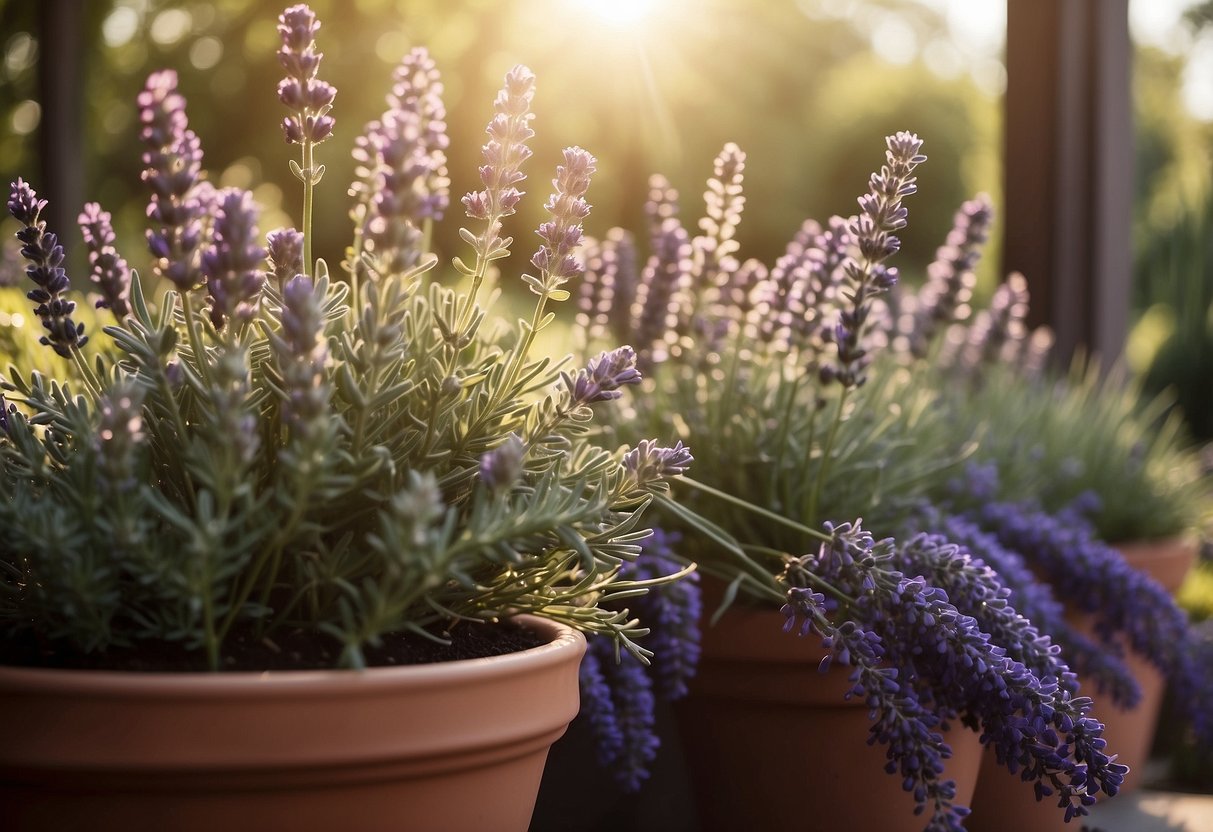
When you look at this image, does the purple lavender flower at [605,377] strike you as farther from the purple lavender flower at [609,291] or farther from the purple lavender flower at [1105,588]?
the purple lavender flower at [1105,588]

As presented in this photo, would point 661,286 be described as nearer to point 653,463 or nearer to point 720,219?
point 720,219

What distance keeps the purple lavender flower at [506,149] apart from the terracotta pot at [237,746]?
1.32ft

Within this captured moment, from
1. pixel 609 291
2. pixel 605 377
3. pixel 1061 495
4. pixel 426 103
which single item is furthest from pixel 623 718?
pixel 1061 495

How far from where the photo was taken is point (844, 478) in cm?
162

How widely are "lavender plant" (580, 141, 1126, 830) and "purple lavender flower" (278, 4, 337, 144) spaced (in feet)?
1.84

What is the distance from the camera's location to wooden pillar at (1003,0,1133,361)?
3049mm

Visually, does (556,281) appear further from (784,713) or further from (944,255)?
(944,255)

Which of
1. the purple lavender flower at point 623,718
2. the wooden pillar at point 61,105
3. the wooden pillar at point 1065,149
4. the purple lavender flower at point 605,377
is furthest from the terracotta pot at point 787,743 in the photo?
the wooden pillar at point 61,105

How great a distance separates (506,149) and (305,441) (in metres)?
0.36

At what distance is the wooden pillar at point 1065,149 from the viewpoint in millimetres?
3049

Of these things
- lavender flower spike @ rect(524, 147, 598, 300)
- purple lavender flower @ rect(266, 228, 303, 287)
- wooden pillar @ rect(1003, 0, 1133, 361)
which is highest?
wooden pillar @ rect(1003, 0, 1133, 361)

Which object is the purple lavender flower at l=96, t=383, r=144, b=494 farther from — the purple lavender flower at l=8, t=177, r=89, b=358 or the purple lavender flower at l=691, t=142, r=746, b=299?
the purple lavender flower at l=691, t=142, r=746, b=299

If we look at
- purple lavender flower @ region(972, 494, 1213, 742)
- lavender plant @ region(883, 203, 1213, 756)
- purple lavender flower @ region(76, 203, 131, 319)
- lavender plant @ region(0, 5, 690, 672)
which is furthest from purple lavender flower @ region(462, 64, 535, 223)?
purple lavender flower @ region(972, 494, 1213, 742)

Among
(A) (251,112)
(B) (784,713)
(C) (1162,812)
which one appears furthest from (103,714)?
(A) (251,112)
